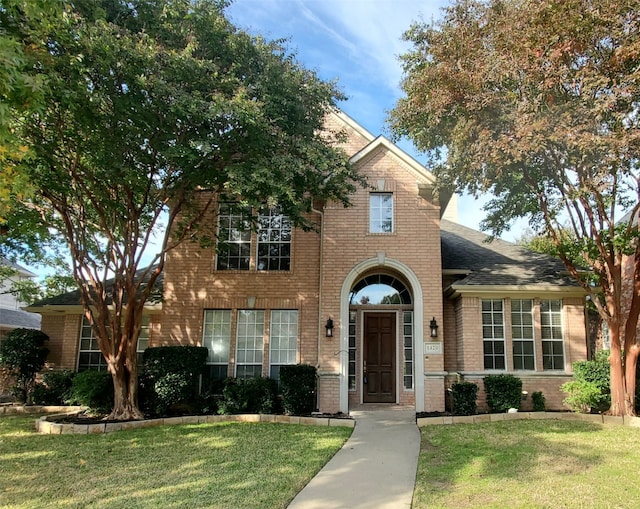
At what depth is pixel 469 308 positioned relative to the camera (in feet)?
40.5

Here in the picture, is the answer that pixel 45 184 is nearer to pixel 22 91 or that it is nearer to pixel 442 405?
pixel 22 91

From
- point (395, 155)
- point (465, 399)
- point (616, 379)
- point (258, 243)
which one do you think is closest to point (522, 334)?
point (616, 379)

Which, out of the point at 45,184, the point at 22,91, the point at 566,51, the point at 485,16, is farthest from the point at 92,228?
the point at 566,51

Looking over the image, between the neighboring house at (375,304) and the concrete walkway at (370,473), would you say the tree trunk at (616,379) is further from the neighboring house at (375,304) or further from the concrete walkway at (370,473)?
the concrete walkway at (370,473)

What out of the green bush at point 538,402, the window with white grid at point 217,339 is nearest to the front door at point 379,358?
the green bush at point 538,402

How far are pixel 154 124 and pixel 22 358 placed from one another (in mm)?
8826

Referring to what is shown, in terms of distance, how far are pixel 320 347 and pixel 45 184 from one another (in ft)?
24.5

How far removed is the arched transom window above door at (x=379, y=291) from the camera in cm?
1319

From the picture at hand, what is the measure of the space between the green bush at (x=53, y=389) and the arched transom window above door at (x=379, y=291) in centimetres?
836

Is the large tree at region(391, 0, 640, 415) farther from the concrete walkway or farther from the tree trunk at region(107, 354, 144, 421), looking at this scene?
the tree trunk at region(107, 354, 144, 421)

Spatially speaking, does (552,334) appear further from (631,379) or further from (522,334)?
(631,379)

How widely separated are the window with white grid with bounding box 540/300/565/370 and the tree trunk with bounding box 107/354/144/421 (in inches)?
405

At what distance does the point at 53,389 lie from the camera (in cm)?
1309

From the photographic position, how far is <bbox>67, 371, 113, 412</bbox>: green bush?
11125mm
